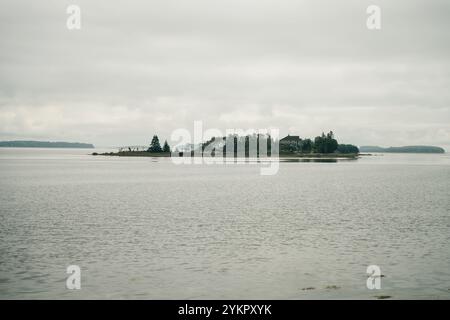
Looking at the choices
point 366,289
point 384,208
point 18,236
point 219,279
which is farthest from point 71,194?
point 366,289

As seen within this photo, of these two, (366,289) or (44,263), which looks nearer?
(366,289)

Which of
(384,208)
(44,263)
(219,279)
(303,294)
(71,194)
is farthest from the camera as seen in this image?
(71,194)

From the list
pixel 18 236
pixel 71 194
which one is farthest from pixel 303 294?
pixel 71 194

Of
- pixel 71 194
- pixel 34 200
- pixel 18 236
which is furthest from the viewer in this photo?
pixel 71 194

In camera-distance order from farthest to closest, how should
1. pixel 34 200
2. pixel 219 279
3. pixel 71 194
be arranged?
pixel 71 194 → pixel 34 200 → pixel 219 279

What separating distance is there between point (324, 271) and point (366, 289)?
3.51 meters

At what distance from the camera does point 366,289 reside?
73.8 feet

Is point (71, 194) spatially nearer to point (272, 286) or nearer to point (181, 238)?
point (181, 238)

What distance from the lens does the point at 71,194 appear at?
70562 mm

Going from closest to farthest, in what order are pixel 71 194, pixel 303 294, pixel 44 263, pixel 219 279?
pixel 303 294 < pixel 219 279 < pixel 44 263 < pixel 71 194
